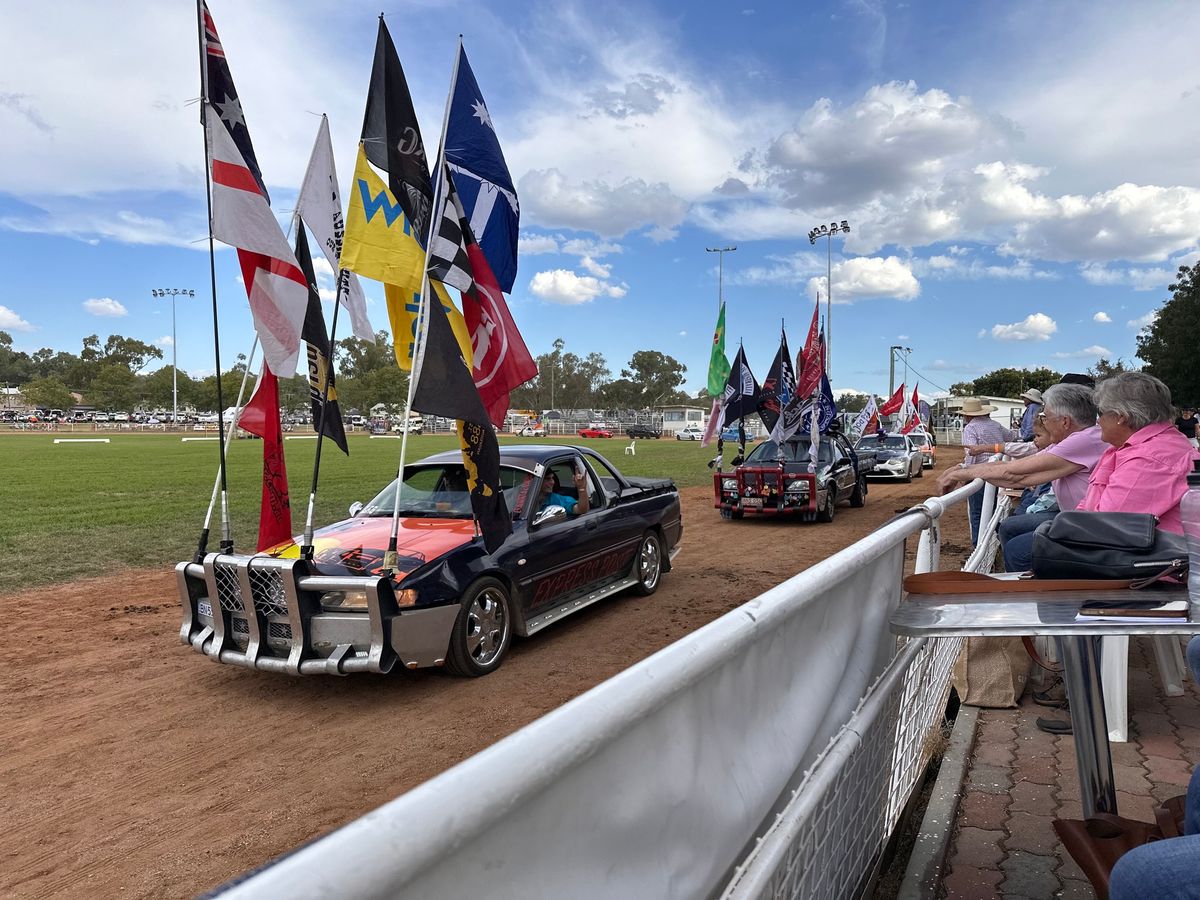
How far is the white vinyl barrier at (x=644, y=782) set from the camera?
751mm

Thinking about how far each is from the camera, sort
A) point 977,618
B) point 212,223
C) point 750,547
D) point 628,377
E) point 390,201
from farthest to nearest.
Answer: point 628,377 → point 750,547 → point 390,201 → point 212,223 → point 977,618

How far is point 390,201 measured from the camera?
634cm

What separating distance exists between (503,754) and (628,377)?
12404cm

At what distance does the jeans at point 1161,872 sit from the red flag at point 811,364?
→ 1359 cm

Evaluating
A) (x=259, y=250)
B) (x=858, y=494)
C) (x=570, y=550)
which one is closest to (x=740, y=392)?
(x=858, y=494)

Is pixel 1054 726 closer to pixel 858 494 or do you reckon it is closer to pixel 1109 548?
pixel 1109 548

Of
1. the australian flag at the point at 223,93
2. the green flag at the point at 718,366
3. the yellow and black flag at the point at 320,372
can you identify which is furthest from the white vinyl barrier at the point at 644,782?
the green flag at the point at 718,366

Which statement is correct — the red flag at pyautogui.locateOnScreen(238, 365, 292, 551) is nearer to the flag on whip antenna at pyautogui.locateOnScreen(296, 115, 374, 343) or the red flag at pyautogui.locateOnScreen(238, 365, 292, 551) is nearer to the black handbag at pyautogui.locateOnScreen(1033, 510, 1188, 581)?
the flag on whip antenna at pyautogui.locateOnScreen(296, 115, 374, 343)

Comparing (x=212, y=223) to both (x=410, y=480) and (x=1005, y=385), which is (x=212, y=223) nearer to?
(x=410, y=480)

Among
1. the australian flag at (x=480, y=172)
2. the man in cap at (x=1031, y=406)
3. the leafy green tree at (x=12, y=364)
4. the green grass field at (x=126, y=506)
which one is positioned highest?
the leafy green tree at (x=12, y=364)

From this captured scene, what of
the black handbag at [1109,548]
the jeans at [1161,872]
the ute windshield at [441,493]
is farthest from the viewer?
the ute windshield at [441,493]

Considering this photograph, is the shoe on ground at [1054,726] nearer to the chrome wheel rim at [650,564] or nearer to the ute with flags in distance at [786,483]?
the chrome wheel rim at [650,564]

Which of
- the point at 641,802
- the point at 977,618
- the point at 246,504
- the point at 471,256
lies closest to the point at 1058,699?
the point at 977,618

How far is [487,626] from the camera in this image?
19.2 ft
